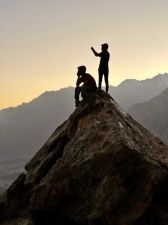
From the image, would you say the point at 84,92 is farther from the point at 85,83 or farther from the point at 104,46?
the point at 104,46

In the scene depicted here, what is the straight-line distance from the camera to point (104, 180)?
55.8ft

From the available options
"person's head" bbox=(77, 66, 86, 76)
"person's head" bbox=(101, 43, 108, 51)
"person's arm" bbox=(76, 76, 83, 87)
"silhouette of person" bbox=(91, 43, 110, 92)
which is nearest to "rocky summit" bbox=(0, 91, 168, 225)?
"person's arm" bbox=(76, 76, 83, 87)

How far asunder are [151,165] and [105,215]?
9.87ft

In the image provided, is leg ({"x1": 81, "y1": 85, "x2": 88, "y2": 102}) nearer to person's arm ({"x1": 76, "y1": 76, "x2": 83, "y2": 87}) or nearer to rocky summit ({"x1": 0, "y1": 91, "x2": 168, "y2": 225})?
person's arm ({"x1": 76, "y1": 76, "x2": 83, "y2": 87})

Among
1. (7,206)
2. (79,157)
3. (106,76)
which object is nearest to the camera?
(79,157)

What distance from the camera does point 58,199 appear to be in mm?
18484

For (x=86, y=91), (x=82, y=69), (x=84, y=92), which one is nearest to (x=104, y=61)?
(x=82, y=69)

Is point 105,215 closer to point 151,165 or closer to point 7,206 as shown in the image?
point 151,165

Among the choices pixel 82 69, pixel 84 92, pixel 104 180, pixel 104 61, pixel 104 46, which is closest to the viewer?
pixel 104 180

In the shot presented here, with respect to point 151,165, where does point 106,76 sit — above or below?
above

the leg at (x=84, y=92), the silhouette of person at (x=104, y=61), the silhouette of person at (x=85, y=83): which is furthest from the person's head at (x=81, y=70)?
the silhouette of person at (x=104, y=61)

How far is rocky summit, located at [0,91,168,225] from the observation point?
16844mm

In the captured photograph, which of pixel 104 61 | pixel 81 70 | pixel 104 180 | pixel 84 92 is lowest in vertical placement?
pixel 104 180

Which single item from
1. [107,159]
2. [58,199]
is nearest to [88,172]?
[107,159]
